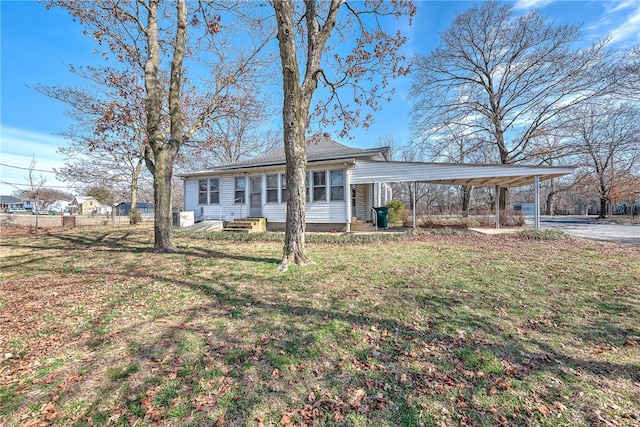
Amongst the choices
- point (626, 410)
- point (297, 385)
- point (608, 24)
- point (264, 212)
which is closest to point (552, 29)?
point (608, 24)

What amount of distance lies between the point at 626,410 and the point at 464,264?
439 cm

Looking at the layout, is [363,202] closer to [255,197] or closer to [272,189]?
[272,189]

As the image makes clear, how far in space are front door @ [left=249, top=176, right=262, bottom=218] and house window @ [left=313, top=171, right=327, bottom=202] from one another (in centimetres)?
328

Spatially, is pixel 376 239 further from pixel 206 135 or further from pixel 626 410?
pixel 206 135

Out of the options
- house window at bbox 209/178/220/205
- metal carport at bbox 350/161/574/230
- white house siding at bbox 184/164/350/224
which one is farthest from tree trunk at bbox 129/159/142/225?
metal carport at bbox 350/161/574/230

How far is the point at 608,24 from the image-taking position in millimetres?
14344

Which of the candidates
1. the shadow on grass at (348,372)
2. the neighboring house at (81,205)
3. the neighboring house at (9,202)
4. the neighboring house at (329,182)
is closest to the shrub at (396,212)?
the neighboring house at (329,182)

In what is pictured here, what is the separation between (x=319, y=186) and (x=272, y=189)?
272cm

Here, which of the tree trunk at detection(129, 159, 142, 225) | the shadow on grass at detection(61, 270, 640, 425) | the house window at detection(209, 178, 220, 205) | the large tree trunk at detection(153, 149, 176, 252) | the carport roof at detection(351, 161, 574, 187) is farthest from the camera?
the tree trunk at detection(129, 159, 142, 225)

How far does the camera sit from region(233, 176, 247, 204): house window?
14961 millimetres

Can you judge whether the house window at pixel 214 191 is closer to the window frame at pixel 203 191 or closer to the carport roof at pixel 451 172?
the window frame at pixel 203 191

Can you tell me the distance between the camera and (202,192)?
16141 mm

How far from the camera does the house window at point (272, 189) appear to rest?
14.2 m

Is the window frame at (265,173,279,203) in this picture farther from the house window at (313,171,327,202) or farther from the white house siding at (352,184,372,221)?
the white house siding at (352,184,372,221)
